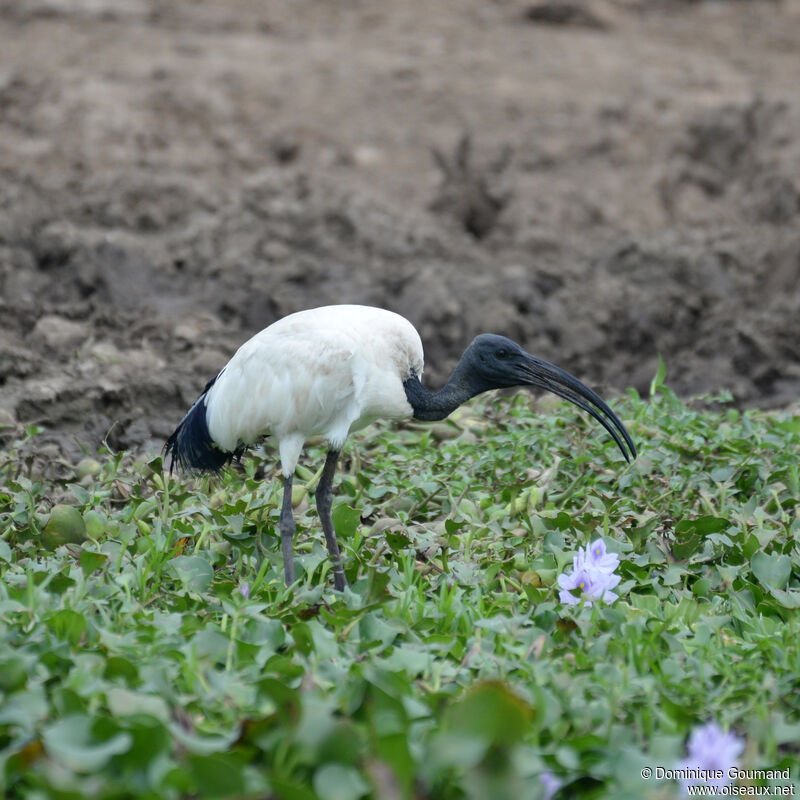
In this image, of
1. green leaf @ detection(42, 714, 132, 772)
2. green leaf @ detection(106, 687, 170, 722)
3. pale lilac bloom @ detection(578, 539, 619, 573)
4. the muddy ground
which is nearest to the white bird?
pale lilac bloom @ detection(578, 539, 619, 573)

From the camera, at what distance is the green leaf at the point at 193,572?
4191 millimetres

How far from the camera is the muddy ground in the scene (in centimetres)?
767

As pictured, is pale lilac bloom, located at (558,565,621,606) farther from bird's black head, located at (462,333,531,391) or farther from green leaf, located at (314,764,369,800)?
green leaf, located at (314,764,369,800)

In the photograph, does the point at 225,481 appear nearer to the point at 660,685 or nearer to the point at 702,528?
the point at 702,528

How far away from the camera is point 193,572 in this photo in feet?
14.0

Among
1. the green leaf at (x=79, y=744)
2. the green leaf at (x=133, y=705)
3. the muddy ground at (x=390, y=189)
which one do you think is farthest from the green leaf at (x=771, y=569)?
the muddy ground at (x=390, y=189)

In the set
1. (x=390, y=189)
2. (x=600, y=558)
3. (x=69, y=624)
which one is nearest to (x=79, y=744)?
(x=69, y=624)

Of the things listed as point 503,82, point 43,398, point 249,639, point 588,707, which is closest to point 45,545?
point 249,639

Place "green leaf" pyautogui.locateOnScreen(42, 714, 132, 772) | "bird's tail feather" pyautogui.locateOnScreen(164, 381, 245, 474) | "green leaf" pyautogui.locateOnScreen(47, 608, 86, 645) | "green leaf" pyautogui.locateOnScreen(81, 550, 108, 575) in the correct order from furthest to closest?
"bird's tail feather" pyautogui.locateOnScreen(164, 381, 245, 474) → "green leaf" pyautogui.locateOnScreen(81, 550, 108, 575) → "green leaf" pyautogui.locateOnScreen(47, 608, 86, 645) → "green leaf" pyautogui.locateOnScreen(42, 714, 132, 772)

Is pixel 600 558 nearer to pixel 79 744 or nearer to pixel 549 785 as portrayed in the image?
pixel 549 785

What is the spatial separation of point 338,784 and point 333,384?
184 cm

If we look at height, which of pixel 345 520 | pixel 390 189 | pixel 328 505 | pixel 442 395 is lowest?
pixel 390 189

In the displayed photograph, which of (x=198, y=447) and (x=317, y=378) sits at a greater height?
(x=317, y=378)

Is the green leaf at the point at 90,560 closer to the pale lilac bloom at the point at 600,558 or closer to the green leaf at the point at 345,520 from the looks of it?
the green leaf at the point at 345,520
